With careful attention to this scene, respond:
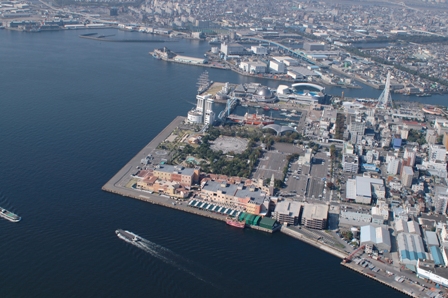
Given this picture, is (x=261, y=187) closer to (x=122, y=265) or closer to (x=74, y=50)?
(x=122, y=265)

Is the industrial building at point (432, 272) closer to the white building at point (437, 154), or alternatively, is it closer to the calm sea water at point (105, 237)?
the calm sea water at point (105, 237)

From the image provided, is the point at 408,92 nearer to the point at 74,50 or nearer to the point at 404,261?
the point at 404,261

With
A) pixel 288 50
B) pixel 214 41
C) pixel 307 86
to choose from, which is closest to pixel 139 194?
pixel 307 86

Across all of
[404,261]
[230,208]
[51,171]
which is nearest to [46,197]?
[51,171]

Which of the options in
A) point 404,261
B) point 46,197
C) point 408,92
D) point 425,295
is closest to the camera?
point 425,295

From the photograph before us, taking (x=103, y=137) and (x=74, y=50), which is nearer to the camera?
(x=103, y=137)

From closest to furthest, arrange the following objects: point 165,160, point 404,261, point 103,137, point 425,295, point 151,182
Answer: point 425,295, point 404,261, point 151,182, point 165,160, point 103,137

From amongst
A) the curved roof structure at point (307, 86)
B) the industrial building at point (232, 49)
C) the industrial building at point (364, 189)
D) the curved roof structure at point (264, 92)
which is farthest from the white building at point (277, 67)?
the industrial building at point (364, 189)
